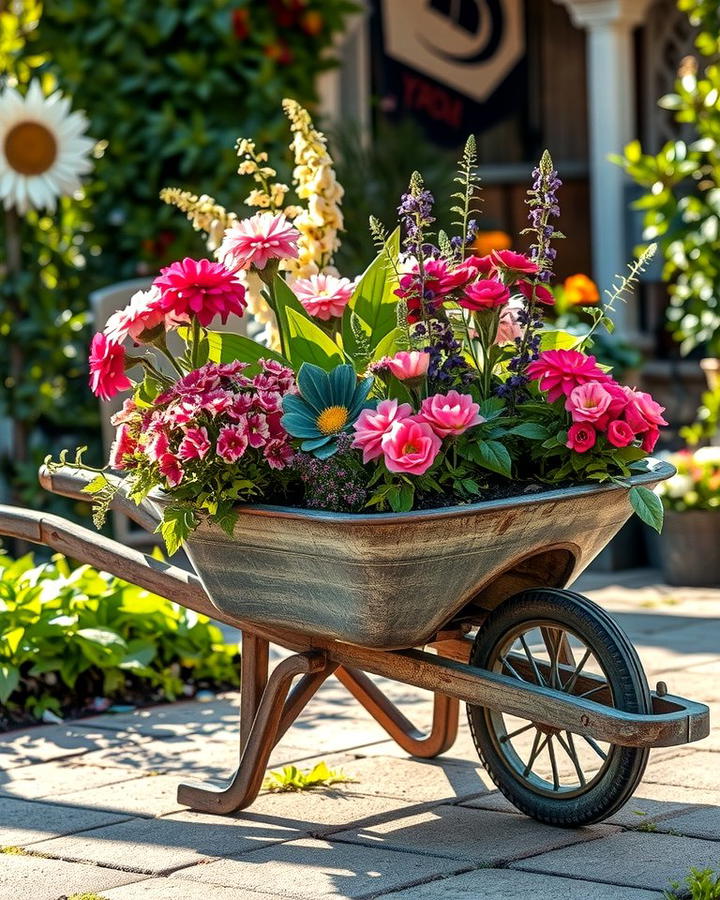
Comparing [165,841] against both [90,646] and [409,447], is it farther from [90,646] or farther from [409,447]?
[90,646]

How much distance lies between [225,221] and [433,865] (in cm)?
186

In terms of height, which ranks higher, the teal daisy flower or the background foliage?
the background foliage

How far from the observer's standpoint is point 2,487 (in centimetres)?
791

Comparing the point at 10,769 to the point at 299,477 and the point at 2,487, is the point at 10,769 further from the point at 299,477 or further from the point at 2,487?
the point at 2,487

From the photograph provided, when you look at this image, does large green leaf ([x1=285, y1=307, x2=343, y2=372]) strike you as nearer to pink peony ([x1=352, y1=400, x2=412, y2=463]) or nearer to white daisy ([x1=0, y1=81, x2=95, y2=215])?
pink peony ([x1=352, y1=400, x2=412, y2=463])

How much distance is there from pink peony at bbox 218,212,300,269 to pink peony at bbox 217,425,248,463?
1.37 ft

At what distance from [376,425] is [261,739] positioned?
802mm

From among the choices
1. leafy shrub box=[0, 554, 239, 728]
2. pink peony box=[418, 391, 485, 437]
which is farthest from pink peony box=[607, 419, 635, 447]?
leafy shrub box=[0, 554, 239, 728]

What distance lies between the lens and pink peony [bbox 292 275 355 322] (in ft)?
11.7

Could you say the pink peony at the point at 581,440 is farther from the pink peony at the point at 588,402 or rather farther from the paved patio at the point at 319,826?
the paved patio at the point at 319,826

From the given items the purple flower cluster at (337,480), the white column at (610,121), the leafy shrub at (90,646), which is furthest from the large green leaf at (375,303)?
the white column at (610,121)

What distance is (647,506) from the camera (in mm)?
3244

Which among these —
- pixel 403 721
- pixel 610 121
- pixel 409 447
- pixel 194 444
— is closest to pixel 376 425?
pixel 409 447

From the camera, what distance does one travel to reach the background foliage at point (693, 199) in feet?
22.5
